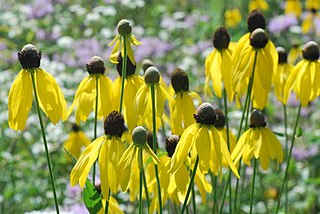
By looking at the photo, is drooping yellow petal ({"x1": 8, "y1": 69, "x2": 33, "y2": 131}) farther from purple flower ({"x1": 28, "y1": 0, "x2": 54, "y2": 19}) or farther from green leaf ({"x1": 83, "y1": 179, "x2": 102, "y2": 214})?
purple flower ({"x1": 28, "y1": 0, "x2": 54, "y2": 19})

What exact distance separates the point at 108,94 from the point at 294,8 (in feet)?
9.17

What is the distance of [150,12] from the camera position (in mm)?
5000

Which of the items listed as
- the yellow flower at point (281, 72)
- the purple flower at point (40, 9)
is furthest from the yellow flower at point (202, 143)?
the purple flower at point (40, 9)

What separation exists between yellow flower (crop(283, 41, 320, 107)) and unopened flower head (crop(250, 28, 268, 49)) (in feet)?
0.49

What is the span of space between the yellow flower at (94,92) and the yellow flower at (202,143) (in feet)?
1.03

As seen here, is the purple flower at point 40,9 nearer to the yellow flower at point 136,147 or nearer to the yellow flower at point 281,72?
the yellow flower at point 281,72

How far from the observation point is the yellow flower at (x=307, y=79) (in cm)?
183

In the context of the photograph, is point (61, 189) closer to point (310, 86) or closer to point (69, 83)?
point (69, 83)

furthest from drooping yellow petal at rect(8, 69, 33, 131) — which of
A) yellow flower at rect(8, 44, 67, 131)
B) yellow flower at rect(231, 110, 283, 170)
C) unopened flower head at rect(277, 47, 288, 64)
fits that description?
unopened flower head at rect(277, 47, 288, 64)

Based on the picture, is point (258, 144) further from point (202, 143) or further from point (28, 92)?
point (28, 92)

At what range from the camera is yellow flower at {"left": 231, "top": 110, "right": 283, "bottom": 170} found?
1.73m

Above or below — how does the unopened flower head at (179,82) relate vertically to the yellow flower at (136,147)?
above

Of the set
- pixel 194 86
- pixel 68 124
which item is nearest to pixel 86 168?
pixel 68 124

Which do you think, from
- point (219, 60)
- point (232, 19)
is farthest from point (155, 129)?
point (232, 19)
